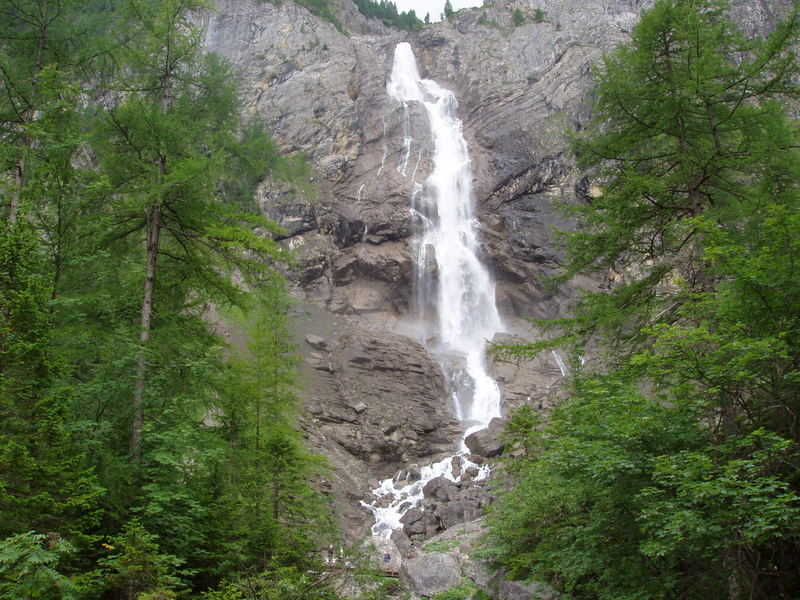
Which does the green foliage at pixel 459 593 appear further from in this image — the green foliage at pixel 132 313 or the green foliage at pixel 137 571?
the green foliage at pixel 137 571

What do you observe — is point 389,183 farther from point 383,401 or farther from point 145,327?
point 145,327

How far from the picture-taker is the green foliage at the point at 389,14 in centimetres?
8075

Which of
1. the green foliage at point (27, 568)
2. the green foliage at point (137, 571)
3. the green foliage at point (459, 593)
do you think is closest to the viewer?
the green foliage at point (27, 568)

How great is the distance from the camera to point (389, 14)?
271ft

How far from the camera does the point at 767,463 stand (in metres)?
5.15

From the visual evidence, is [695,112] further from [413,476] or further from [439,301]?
[439,301]

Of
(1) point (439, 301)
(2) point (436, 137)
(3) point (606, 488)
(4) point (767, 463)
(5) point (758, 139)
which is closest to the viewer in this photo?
(4) point (767, 463)

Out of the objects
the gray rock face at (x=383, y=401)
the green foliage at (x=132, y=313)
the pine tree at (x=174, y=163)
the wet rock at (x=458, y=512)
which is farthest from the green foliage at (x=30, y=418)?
the gray rock face at (x=383, y=401)

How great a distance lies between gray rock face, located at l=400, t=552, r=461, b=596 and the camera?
40.1 feet

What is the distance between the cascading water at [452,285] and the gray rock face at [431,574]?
11.2 m

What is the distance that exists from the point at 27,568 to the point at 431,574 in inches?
391

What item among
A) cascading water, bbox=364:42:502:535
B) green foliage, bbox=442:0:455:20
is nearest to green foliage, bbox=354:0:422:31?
green foliage, bbox=442:0:455:20

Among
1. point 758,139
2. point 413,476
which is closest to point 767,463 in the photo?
point 758,139

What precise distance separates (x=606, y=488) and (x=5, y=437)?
20.1ft
